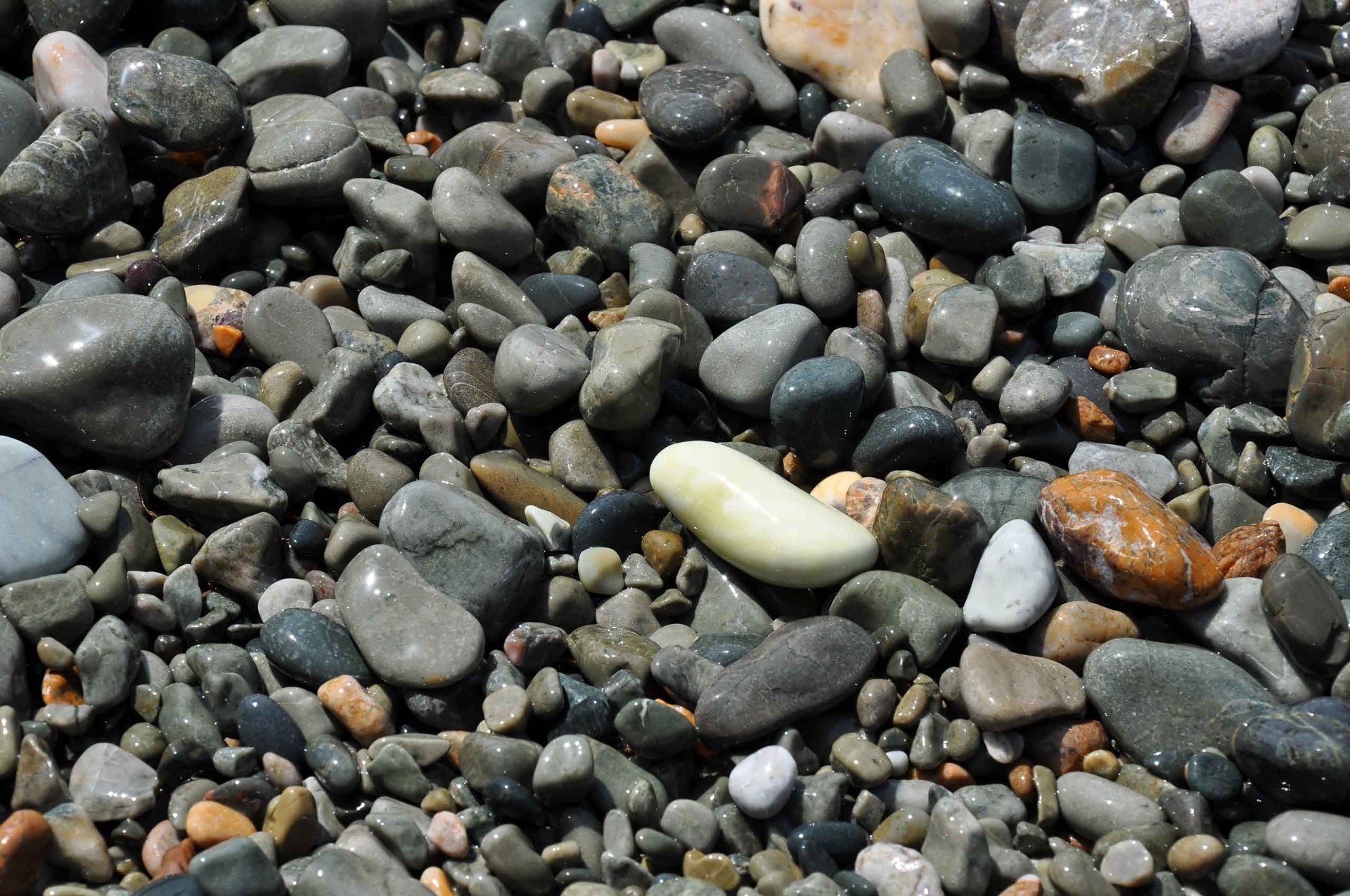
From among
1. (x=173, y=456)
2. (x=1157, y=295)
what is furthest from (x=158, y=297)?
(x=1157, y=295)

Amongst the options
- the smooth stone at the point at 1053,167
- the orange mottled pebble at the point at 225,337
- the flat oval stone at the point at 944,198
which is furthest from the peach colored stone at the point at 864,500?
the orange mottled pebble at the point at 225,337

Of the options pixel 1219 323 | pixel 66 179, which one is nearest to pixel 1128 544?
pixel 1219 323

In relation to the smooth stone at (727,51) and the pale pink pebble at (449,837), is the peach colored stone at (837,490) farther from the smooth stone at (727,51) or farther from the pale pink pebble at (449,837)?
the smooth stone at (727,51)

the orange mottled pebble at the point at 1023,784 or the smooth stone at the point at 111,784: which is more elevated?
the smooth stone at the point at 111,784

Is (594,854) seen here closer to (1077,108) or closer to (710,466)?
(710,466)

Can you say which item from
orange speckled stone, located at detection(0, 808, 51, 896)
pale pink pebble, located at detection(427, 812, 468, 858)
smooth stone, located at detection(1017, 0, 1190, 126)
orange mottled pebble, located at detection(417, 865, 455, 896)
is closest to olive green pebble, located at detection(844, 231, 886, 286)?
smooth stone, located at detection(1017, 0, 1190, 126)

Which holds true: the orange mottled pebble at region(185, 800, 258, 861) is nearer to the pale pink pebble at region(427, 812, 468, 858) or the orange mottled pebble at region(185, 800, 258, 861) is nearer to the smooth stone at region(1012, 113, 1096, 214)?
the pale pink pebble at region(427, 812, 468, 858)
